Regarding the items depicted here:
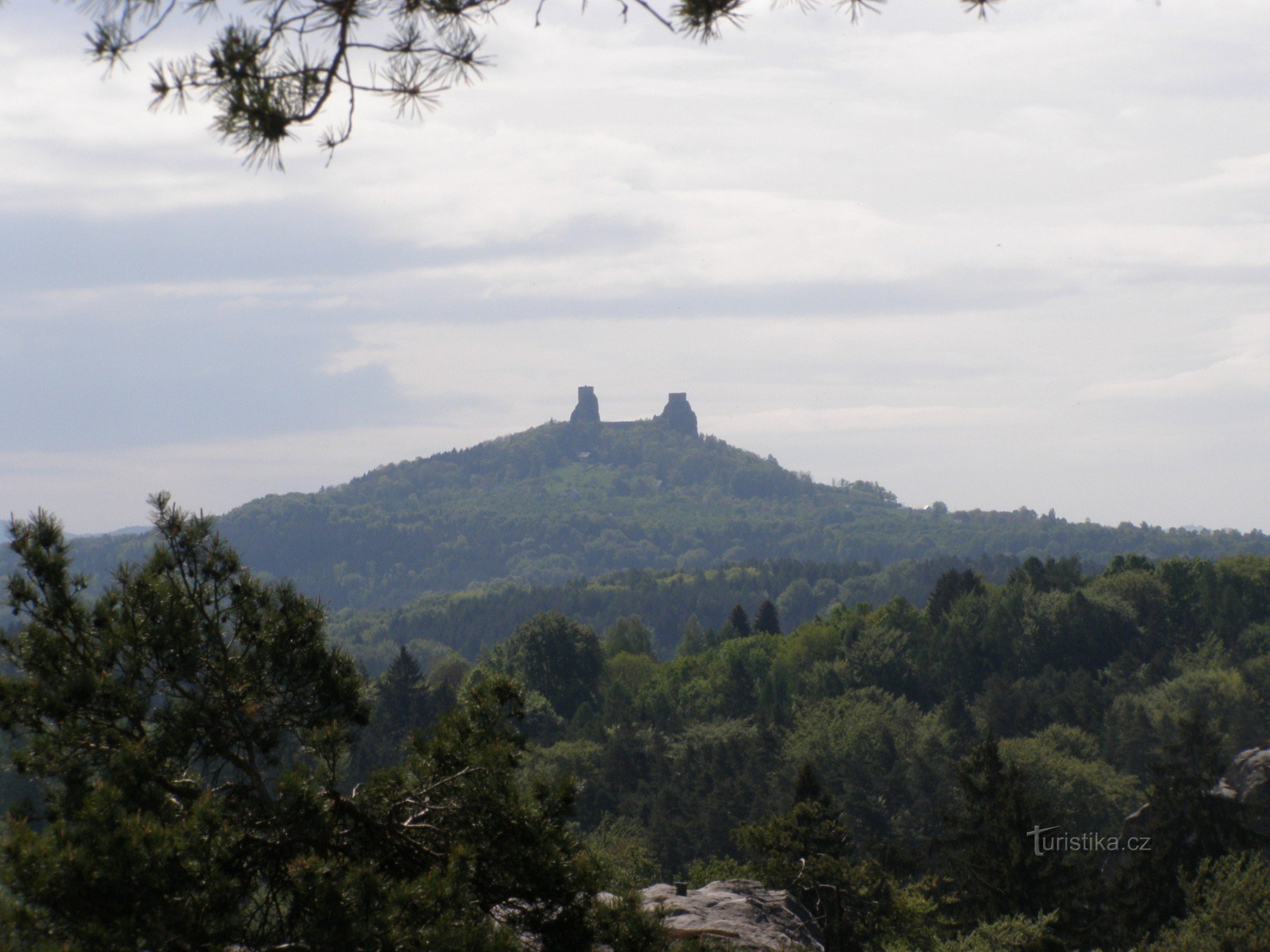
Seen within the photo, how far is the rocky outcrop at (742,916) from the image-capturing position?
17.9 metres

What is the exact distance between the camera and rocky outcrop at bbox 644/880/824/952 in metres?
17.9

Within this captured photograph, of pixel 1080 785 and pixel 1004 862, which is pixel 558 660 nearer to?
pixel 1080 785

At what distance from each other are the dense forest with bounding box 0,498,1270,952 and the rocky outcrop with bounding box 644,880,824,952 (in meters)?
2.02

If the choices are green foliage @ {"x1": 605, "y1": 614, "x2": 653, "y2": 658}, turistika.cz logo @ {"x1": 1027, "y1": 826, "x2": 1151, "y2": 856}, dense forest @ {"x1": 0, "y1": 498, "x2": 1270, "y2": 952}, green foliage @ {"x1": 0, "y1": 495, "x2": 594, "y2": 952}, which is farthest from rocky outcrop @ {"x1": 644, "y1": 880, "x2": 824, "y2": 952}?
green foliage @ {"x1": 605, "y1": 614, "x2": 653, "y2": 658}

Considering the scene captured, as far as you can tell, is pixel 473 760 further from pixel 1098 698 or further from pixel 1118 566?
pixel 1118 566

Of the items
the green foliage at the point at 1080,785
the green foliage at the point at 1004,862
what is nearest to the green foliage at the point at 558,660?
the green foliage at the point at 1080,785

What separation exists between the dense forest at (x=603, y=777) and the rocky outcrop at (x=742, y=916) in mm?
2015

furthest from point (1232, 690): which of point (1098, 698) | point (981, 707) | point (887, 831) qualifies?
point (887, 831)

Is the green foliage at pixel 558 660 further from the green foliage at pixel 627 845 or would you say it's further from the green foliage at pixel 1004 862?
the green foliage at pixel 1004 862

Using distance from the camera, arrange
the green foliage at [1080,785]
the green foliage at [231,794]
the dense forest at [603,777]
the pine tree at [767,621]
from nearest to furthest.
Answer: the green foliage at [231,794] < the dense forest at [603,777] < the green foliage at [1080,785] < the pine tree at [767,621]

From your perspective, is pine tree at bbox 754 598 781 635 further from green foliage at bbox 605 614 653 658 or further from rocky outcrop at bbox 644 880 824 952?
rocky outcrop at bbox 644 880 824 952

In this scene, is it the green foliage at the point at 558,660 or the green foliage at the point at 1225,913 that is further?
the green foliage at the point at 558,660

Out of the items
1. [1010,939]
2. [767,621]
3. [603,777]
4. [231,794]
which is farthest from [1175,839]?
[767,621]

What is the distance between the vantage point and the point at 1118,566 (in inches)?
3728
